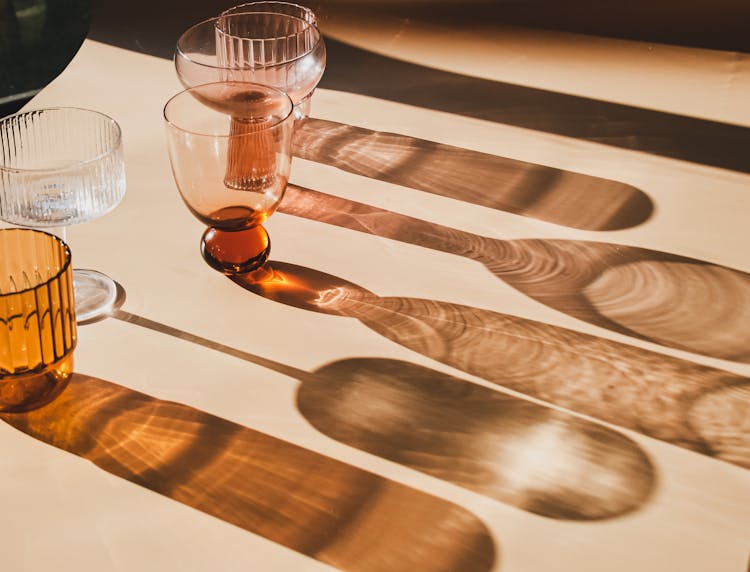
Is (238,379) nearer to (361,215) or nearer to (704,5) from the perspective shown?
(361,215)

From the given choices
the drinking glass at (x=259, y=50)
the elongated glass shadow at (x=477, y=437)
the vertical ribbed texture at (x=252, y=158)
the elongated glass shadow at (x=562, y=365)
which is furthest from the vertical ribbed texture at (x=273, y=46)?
the elongated glass shadow at (x=477, y=437)

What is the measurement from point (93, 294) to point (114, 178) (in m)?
0.14

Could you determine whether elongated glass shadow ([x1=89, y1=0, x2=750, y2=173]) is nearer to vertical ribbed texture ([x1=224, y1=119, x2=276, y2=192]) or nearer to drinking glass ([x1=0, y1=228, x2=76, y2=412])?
vertical ribbed texture ([x1=224, y1=119, x2=276, y2=192])

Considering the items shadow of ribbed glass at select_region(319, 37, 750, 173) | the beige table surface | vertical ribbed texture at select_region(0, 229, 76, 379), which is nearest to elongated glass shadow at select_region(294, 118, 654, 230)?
the beige table surface

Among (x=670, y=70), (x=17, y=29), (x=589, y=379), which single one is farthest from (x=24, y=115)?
(x=17, y=29)

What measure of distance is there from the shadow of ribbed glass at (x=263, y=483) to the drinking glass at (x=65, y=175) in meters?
0.16

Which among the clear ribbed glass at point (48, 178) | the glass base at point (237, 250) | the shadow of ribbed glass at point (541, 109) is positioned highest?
the clear ribbed glass at point (48, 178)

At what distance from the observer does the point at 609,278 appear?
44.8 inches

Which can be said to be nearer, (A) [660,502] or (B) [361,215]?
(A) [660,502]

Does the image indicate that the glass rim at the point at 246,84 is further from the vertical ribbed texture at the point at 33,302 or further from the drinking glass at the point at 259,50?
the vertical ribbed texture at the point at 33,302

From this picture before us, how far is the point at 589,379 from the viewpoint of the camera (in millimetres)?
981

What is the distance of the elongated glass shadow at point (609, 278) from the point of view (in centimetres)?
106

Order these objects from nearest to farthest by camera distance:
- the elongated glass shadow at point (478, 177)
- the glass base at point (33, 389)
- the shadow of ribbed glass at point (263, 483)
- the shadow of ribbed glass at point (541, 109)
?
the shadow of ribbed glass at point (263, 483)
the glass base at point (33, 389)
the elongated glass shadow at point (478, 177)
the shadow of ribbed glass at point (541, 109)

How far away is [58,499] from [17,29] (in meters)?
2.42
